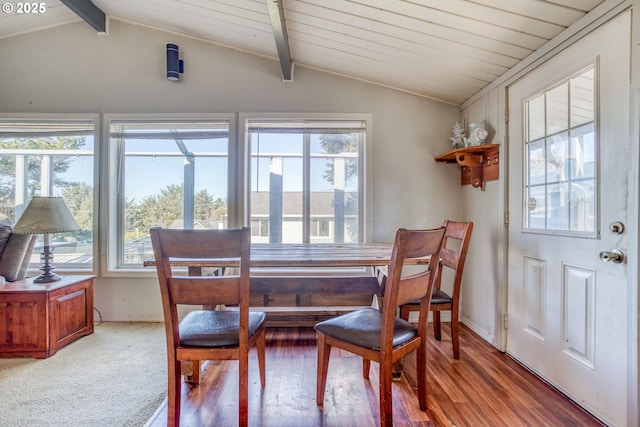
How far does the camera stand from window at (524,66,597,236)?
5.16 ft

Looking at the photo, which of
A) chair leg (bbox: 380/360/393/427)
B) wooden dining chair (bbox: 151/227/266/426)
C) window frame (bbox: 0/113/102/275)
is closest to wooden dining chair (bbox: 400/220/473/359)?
chair leg (bbox: 380/360/393/427)

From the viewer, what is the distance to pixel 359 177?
2.92 m

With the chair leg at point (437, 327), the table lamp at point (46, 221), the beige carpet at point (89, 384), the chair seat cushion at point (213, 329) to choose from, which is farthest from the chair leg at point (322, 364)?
the table lamp at point (46, 221)

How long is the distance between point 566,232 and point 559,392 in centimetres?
93

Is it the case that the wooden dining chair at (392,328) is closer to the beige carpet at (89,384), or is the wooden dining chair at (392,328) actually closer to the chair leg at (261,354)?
the chair leg at (261,354)

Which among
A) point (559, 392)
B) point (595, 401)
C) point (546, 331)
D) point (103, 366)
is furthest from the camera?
point (103, 366)

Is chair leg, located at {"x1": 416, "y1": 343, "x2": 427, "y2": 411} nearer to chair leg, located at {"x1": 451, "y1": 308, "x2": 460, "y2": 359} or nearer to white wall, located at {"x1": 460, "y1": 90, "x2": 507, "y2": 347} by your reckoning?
chair leg, located at {"x1": 451, "y1": 308, "x2": 460, "y2": 359}

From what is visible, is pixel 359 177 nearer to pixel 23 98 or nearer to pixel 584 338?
pixel 584 338

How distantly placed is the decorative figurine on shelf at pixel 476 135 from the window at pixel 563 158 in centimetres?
35

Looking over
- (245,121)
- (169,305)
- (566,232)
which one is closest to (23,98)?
(245,121)

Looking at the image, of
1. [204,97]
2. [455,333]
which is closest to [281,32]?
[204,97]

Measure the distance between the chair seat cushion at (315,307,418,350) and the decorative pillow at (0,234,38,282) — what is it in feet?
8.44

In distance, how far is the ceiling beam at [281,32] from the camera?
1.84 m

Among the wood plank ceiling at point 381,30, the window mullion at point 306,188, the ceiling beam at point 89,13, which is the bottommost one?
the window mullion at point 306,188
